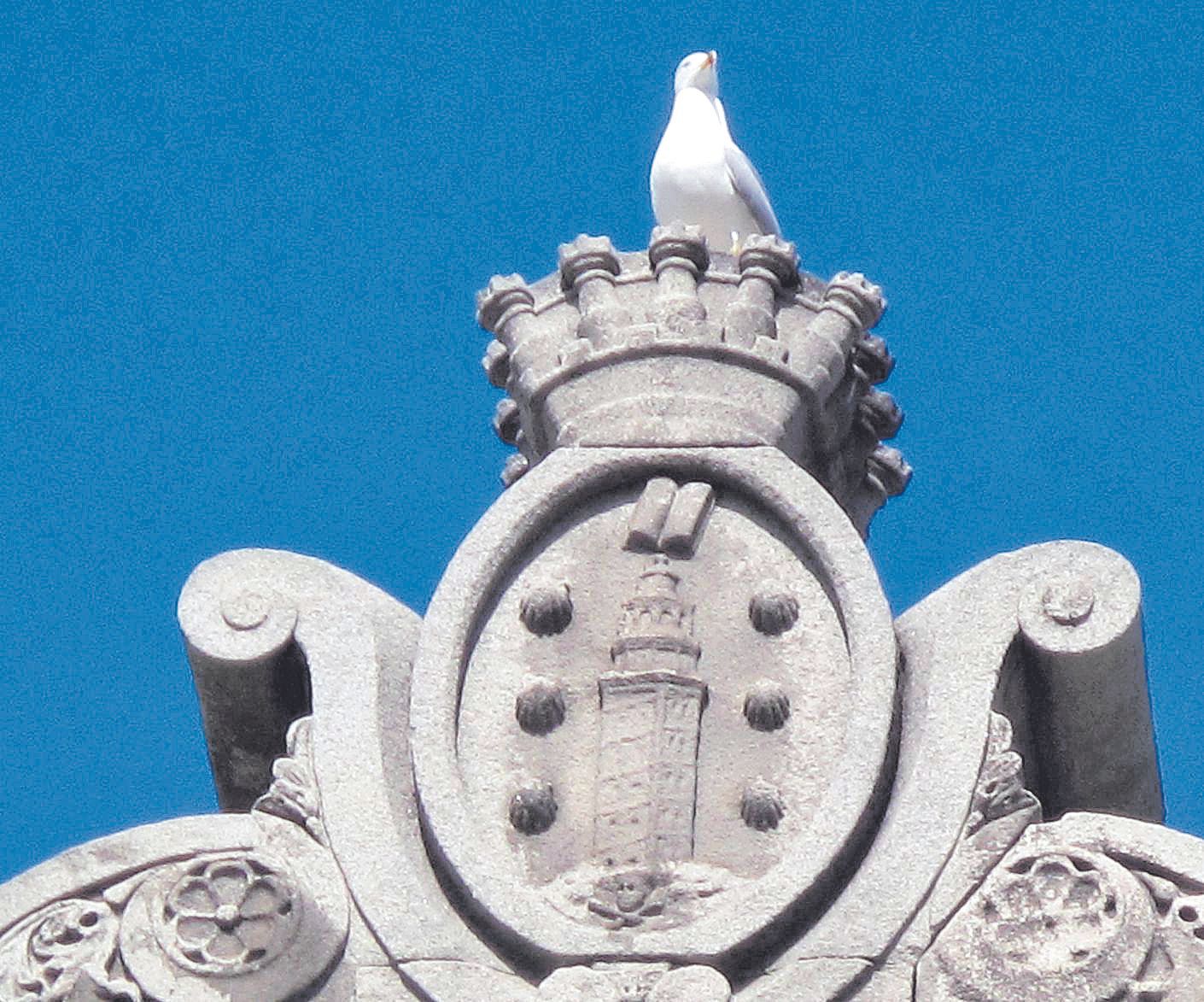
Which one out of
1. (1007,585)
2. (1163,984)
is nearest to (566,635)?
(1007,585)

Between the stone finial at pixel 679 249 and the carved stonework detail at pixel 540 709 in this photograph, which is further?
the stone finial at pixel 679 249

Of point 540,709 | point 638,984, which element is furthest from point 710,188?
point 638,984

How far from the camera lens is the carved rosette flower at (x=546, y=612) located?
1341 centimetres

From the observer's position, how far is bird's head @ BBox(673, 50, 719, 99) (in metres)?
18.9

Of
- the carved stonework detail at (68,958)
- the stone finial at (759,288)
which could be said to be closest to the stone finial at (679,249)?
the stone finial at (759,288)

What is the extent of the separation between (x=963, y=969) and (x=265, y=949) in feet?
6.74

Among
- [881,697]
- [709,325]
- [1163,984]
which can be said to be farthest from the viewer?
[709,325]

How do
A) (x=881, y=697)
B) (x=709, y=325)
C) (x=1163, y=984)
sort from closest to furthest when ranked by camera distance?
(x=1163, y=984), (x=881, y=697), (x=709, y=325)

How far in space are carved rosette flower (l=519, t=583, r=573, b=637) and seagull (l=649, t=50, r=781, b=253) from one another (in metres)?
3.19

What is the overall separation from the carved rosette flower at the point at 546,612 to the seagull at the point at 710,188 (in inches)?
125

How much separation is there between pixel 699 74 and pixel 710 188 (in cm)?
252

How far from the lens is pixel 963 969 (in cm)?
1233

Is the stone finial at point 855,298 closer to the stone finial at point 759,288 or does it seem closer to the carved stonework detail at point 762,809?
the stone finial at point 759,288

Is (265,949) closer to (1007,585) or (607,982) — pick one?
(607,982)
